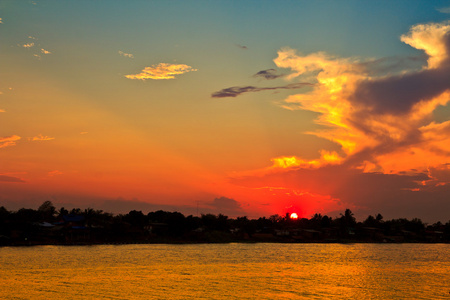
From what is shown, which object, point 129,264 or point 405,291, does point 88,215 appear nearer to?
point 129,264

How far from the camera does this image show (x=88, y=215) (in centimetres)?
18612

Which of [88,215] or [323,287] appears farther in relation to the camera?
[88,215]

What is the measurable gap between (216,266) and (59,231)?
320 feet

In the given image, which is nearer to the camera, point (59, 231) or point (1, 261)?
point (1, 261)

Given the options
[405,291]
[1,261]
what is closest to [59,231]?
[1,261]

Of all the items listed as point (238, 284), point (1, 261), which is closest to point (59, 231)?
point (1, 261)

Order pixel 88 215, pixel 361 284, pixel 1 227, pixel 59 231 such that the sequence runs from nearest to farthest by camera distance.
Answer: pixel 361 284, pixel 1 227, pixel 59 231, pixel 88 215

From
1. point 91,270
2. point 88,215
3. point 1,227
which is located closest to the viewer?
point 91,270

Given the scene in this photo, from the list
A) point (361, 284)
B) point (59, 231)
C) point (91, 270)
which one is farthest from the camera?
point (59, 231)

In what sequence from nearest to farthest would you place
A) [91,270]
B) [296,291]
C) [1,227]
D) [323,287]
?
[296,291] < [323,287] < [91,270] < [1,227]

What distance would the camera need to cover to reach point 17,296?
2098 inches

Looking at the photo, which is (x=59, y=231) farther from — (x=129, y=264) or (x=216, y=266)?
(x=216, y=266)

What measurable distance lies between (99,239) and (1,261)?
83.1m

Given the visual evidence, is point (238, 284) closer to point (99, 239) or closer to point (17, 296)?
point (17, 296)
